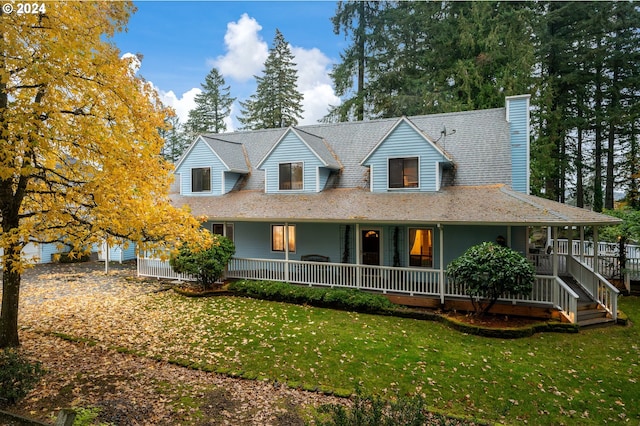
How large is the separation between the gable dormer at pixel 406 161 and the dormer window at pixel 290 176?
136 inches

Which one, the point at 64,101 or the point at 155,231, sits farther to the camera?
the point at 155,231

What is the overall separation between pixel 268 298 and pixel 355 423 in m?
10.8

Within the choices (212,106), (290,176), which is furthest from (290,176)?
(212,106)

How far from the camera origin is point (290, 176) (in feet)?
57.9

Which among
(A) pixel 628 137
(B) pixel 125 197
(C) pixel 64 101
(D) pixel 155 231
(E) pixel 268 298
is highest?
(A) pixel 628 137

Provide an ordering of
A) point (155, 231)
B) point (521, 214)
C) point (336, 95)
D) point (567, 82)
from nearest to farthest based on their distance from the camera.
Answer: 1. point (155, 231)
2. point (521, 214)
3. point (567, 82)
4. point (336, 95)

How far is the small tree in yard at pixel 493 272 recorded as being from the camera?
10562 mm

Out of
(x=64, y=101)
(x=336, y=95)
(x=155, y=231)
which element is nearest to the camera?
(x=64, y=101)

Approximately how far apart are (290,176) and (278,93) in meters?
21.9

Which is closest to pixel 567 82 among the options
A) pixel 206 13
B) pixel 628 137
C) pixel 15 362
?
pixel 628 137

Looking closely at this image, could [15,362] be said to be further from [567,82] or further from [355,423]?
[567,82]

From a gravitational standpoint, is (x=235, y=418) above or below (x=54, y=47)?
below

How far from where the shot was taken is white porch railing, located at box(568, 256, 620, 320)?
1112 cm

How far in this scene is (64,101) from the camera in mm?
7160
